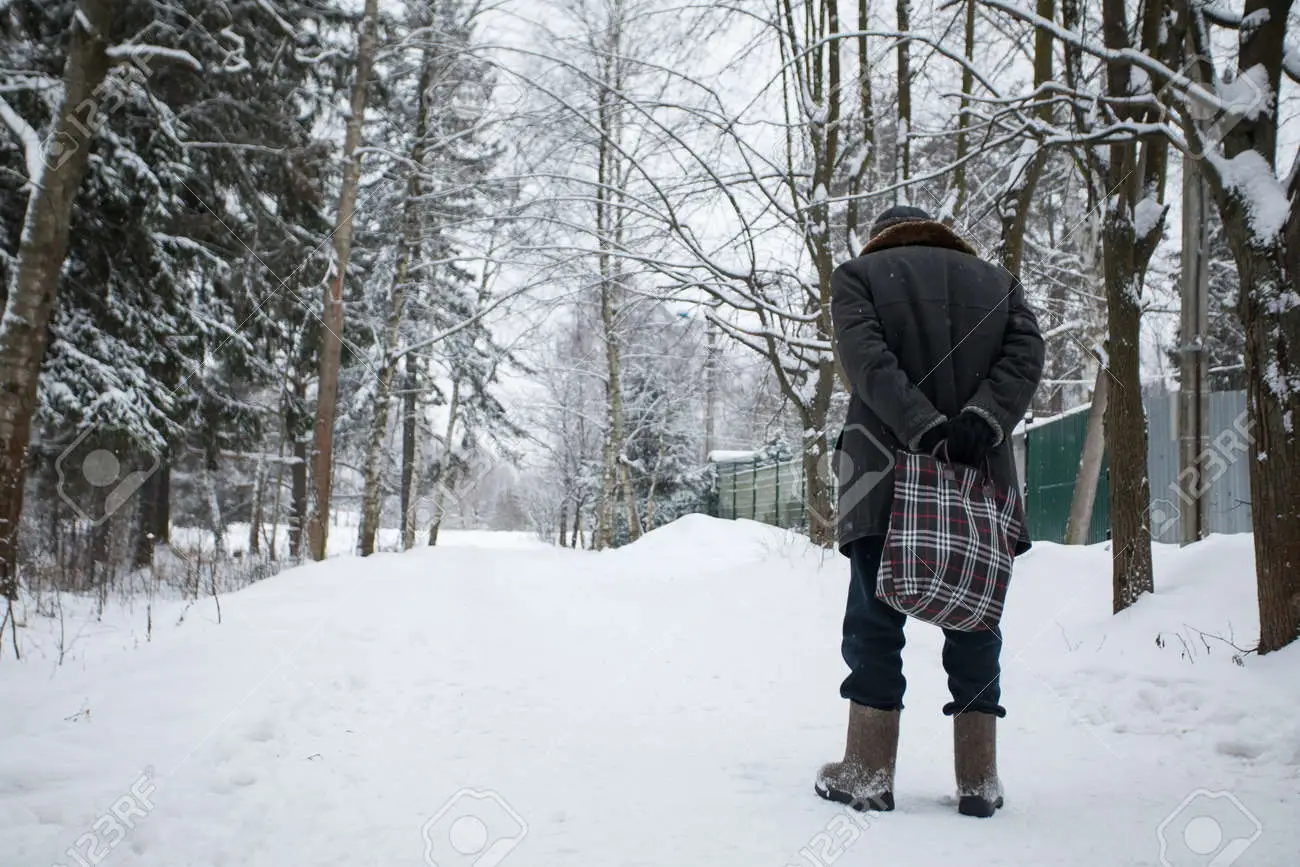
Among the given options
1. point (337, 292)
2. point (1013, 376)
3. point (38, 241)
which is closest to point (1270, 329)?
point (1013, 376)

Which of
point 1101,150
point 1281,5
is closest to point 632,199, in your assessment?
→ point 1101,150

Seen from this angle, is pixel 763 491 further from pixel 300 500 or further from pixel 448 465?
pixel 300 500

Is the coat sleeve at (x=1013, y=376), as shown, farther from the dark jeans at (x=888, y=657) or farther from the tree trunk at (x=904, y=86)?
the tree trunk at (x=904, y=86)

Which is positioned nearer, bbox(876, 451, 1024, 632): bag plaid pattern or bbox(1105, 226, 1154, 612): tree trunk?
bbox(876, 451, 1024, 632): bag plaid pattern

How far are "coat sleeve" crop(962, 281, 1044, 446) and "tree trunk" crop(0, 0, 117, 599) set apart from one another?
7612 mm

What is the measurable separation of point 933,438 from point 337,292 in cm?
1074

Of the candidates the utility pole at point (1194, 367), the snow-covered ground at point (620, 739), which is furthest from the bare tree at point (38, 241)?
the utility pole at point (1194, 367)

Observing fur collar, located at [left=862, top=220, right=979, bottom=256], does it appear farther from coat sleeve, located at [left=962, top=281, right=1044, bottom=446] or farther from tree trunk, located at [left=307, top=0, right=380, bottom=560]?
tree trunk, located at [left=307, top=0, right=380, bottom=560]

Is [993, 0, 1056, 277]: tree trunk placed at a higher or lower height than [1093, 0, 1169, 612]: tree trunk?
higher

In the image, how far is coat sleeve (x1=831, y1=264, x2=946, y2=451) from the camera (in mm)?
2277

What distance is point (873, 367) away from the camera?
7.74 ft

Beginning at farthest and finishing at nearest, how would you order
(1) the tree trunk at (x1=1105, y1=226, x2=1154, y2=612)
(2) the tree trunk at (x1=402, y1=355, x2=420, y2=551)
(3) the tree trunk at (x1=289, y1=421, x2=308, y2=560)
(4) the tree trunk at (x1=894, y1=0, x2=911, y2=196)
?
1. (3) the tree trunk at (x1=289, y1=421, x2=308, y2=560)
2. (2) the tree trunk at (x1=402, y1=355, x2=420, y2=551)
3. (4) the tree trunk at (x1=894, y1=0, x2=911, y2=196)
4. (1) the tree trunk at (x1=1105, y1=226, x2=1154, y2=612)

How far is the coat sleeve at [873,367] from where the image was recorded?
228 cm

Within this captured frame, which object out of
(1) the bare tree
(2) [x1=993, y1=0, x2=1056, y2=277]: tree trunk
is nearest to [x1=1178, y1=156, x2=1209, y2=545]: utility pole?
(2) [x1=993, y1=0, x2=1056, y2=277]: tree trunk
